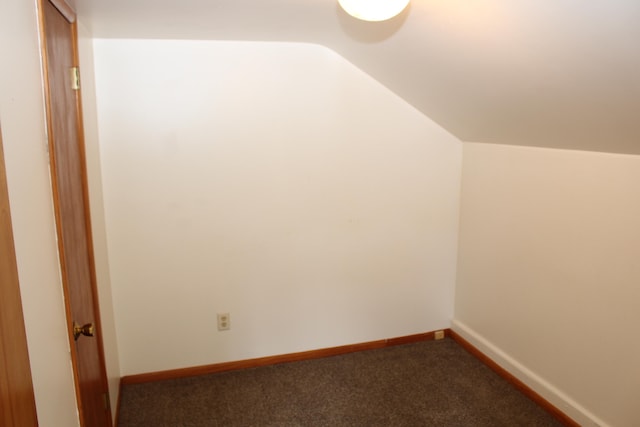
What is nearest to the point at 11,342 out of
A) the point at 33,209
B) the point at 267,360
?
the point at 33,209

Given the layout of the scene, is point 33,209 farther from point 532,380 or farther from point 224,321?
point 532,380

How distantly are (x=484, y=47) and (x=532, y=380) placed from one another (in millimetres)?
1883

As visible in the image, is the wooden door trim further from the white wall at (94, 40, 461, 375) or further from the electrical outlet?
the electrical outlet

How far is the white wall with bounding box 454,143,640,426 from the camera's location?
185cm

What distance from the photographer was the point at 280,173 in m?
2.51

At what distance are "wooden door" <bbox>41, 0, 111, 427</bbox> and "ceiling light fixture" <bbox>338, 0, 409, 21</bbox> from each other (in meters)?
0.93

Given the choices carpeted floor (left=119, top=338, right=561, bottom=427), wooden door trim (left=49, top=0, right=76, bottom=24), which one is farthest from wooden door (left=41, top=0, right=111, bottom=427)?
carpeted floor (left=119, top=338, right=561, bottom=427)

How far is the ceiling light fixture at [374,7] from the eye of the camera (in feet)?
4.26

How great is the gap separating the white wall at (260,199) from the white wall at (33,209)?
1091 mm

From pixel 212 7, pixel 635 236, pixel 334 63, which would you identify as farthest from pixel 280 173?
pixel 635 236

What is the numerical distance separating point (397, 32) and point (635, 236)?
1355 millimetres

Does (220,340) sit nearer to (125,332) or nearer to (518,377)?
(125,332)

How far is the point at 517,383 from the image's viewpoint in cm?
245

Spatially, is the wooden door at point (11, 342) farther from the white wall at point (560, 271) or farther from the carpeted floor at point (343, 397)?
the white wall at point (560, 271)
